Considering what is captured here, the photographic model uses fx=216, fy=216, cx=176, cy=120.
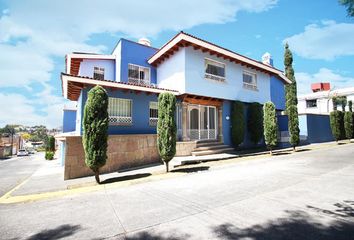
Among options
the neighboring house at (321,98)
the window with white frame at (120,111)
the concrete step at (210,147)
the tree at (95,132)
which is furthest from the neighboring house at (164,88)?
the neighboring house at (321,98)

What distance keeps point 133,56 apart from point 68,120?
38.2ft

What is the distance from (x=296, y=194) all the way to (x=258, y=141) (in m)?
13.6

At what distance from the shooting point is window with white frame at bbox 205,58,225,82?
17.1m

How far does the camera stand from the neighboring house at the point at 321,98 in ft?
131

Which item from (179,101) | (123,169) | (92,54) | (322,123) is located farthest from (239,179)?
(322,123)

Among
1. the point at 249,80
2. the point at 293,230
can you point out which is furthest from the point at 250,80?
the point at 293,230

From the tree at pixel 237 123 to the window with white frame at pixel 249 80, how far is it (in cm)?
287

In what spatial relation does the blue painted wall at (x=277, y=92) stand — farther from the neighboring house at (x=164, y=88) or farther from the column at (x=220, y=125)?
the column at (x=220, y=125)

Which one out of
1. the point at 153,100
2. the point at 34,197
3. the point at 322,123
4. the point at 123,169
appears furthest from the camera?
the point at 322,123

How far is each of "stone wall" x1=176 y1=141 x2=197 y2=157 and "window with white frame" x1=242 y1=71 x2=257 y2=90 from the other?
332 inches

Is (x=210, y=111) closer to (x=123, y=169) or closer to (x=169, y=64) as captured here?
(x=169, y=64)

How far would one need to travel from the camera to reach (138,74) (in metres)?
19.6

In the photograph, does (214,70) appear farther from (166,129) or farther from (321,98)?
(321,98)

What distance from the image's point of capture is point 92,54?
19.1 m
